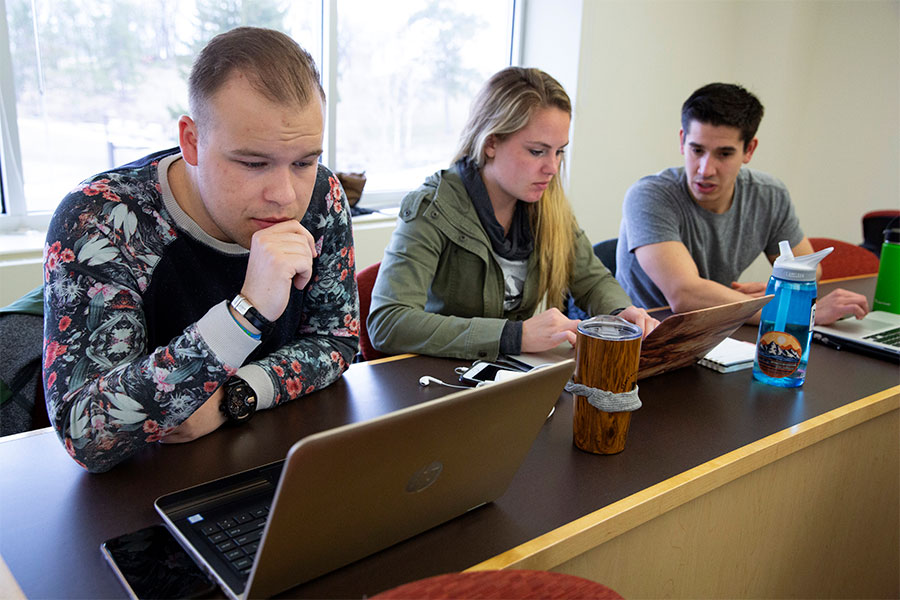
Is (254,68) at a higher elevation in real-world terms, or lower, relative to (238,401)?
higher

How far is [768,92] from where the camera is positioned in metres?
4.12

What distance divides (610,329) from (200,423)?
59 cm

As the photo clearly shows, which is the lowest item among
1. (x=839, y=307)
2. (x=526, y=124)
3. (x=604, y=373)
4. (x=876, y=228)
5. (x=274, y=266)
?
(x=876, y=228)

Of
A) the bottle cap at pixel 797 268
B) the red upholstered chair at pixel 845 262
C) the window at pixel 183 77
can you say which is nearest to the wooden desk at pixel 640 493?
the bottle cap at pixel 797 268

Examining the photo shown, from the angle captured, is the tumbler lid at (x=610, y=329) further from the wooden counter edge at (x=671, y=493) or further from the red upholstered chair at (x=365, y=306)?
the red upholstered chair at (x=365, y=306)

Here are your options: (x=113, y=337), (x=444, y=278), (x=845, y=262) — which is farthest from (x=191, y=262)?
(x=845, y=262)

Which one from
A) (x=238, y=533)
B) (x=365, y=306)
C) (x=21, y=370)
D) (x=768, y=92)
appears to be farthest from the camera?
(x=768, y=92)

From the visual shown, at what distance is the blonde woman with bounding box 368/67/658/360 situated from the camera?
161cm

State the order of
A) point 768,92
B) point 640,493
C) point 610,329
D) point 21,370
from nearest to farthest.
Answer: point 640,493, point 610,329, point 21,370, point 768,92

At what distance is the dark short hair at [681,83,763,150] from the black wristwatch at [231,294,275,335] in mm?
1535

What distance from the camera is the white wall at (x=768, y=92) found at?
362 cm

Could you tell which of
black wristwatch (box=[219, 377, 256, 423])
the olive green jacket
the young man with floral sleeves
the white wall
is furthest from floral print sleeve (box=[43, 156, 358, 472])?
the white wall

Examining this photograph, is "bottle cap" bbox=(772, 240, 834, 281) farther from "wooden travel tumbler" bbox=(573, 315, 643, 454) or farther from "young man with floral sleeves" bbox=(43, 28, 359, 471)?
"young man with floral sleeves" bbox=(43, 28, 359, 471)

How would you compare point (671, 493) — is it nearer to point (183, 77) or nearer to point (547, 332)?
point (547, 332)
